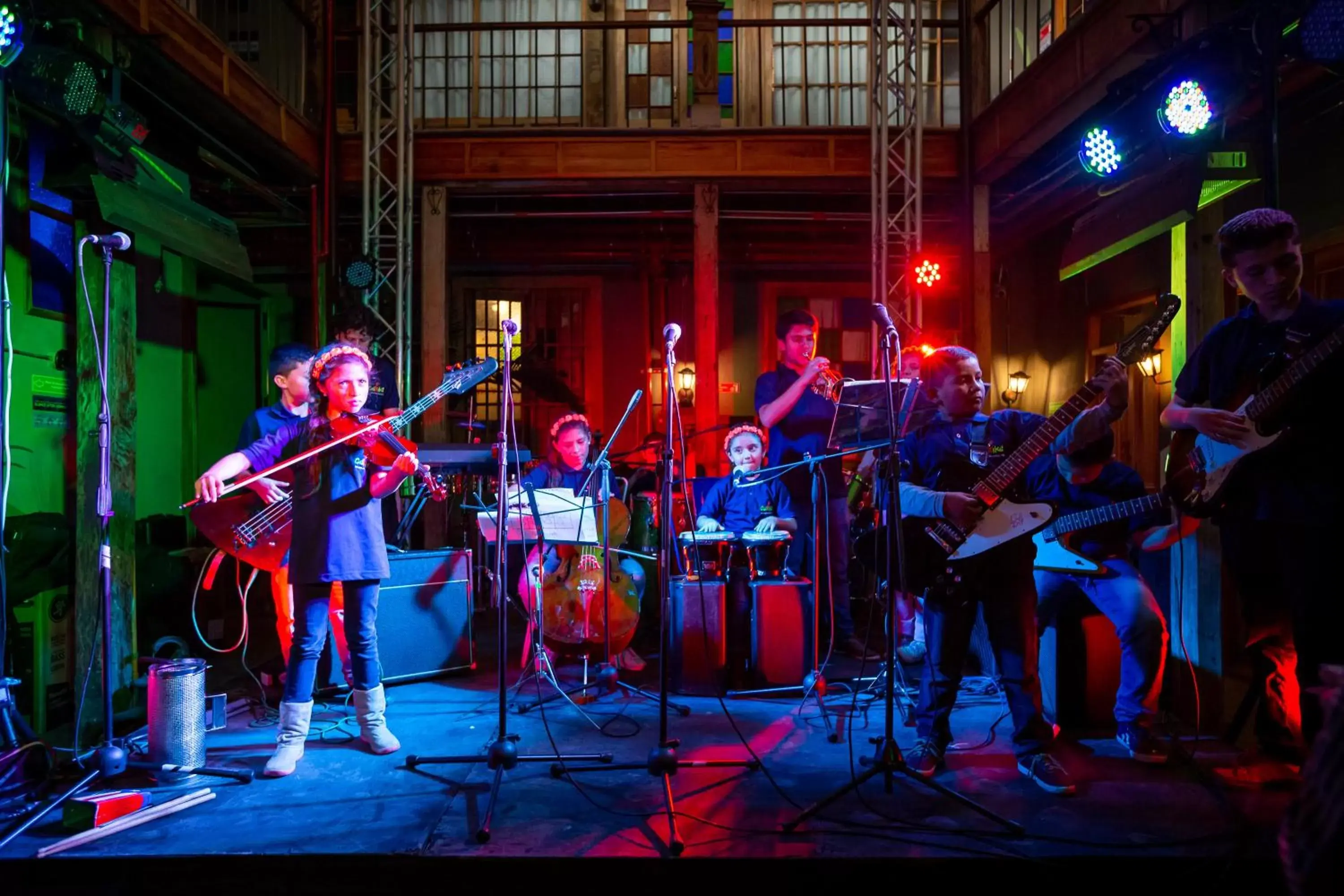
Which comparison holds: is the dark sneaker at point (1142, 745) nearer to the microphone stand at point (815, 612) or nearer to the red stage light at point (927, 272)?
the microphone stand at point (815, 612)

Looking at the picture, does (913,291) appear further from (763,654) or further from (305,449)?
(305,449)

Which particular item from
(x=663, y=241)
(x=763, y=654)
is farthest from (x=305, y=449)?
(x=663, y=241)

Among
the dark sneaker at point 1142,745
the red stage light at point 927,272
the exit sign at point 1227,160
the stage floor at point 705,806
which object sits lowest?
the stage floor at point 705,806

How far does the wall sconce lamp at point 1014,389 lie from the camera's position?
1008 centimetres

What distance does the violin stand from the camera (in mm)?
3664

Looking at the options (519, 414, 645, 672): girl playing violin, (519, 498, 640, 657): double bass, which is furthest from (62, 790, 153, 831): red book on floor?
(519, 414, 645, 672): girl playing violin

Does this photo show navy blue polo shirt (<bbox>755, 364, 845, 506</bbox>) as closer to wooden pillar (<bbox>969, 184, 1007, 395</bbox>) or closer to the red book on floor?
wooden pillar (<bbox>969, 184, 1007, 395</bbox>)

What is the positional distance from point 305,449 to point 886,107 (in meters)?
5.75

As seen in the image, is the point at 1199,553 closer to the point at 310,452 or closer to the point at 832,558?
the point at 832,558

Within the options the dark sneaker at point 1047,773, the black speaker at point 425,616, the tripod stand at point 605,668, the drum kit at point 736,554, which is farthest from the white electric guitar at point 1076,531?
the black speaker at point 425,616

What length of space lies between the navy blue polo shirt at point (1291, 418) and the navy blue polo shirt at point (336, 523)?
353cm

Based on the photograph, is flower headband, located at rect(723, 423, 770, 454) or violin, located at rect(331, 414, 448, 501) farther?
flower headband, located at rect(723, 423, 770, 454)

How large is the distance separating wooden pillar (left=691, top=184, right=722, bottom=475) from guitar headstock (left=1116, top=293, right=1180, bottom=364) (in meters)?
4.61

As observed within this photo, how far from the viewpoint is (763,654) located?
489 centimetres
